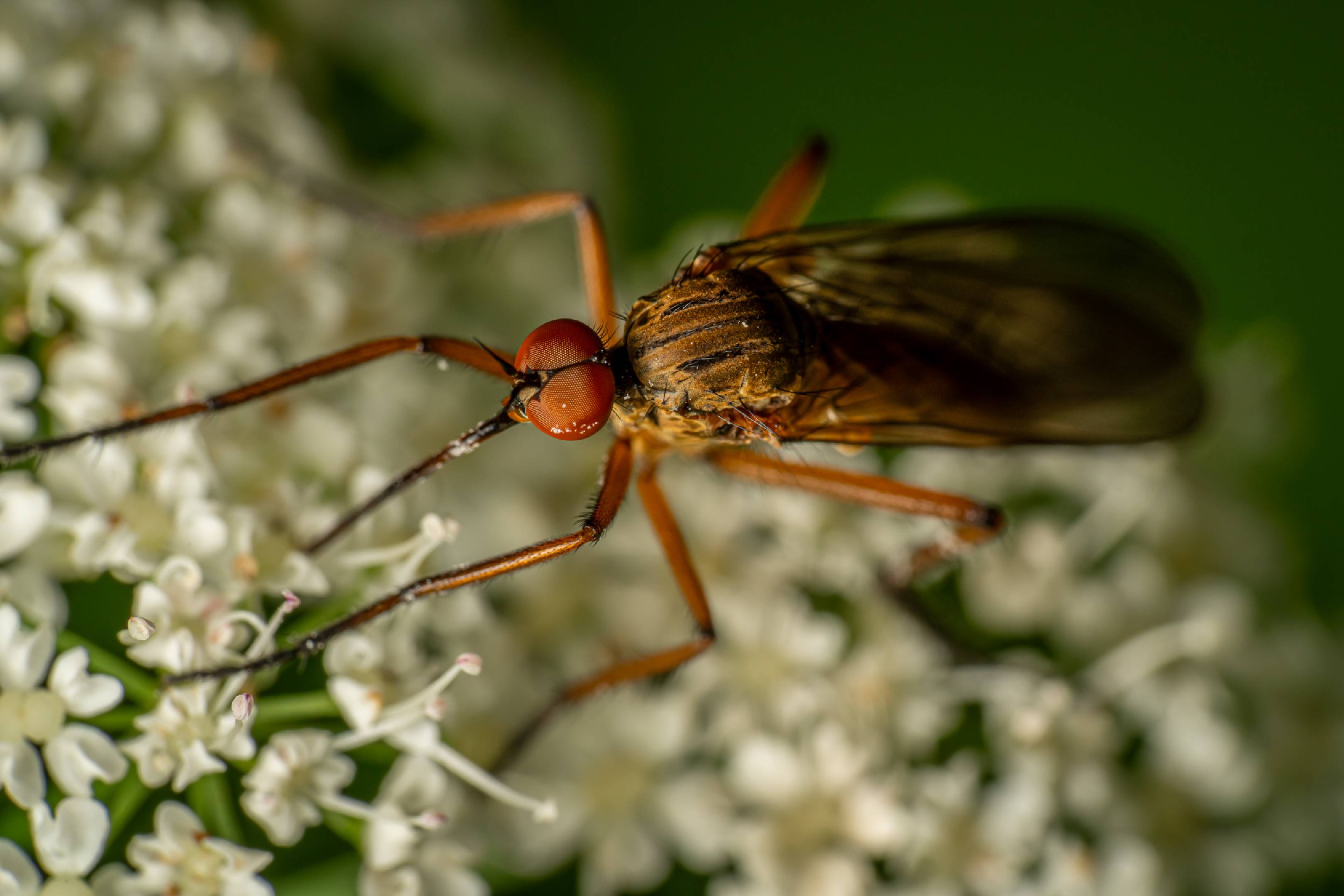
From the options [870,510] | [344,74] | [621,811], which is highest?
[344,74]

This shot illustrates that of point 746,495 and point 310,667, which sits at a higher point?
point 746,495

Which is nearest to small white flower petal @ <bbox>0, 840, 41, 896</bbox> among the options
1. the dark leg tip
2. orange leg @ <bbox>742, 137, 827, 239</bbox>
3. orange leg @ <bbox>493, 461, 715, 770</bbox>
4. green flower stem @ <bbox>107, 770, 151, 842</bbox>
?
green flower stem @ <bbox>107, 770, 151, 842</bbox>

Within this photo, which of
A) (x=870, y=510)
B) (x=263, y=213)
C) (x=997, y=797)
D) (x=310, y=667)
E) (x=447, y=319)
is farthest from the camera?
(x=447, y=319)

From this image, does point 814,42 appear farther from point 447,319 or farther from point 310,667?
point 310,667

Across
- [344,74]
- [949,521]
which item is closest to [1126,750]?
[949,521]

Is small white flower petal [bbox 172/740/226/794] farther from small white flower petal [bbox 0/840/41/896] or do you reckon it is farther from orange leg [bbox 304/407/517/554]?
orange leg [bbox 304/407/517/554]

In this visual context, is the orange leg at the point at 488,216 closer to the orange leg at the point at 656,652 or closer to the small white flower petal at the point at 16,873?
the orange leg at the point at 656,652

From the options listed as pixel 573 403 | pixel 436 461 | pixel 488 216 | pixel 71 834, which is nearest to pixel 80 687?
pixel 71 834
